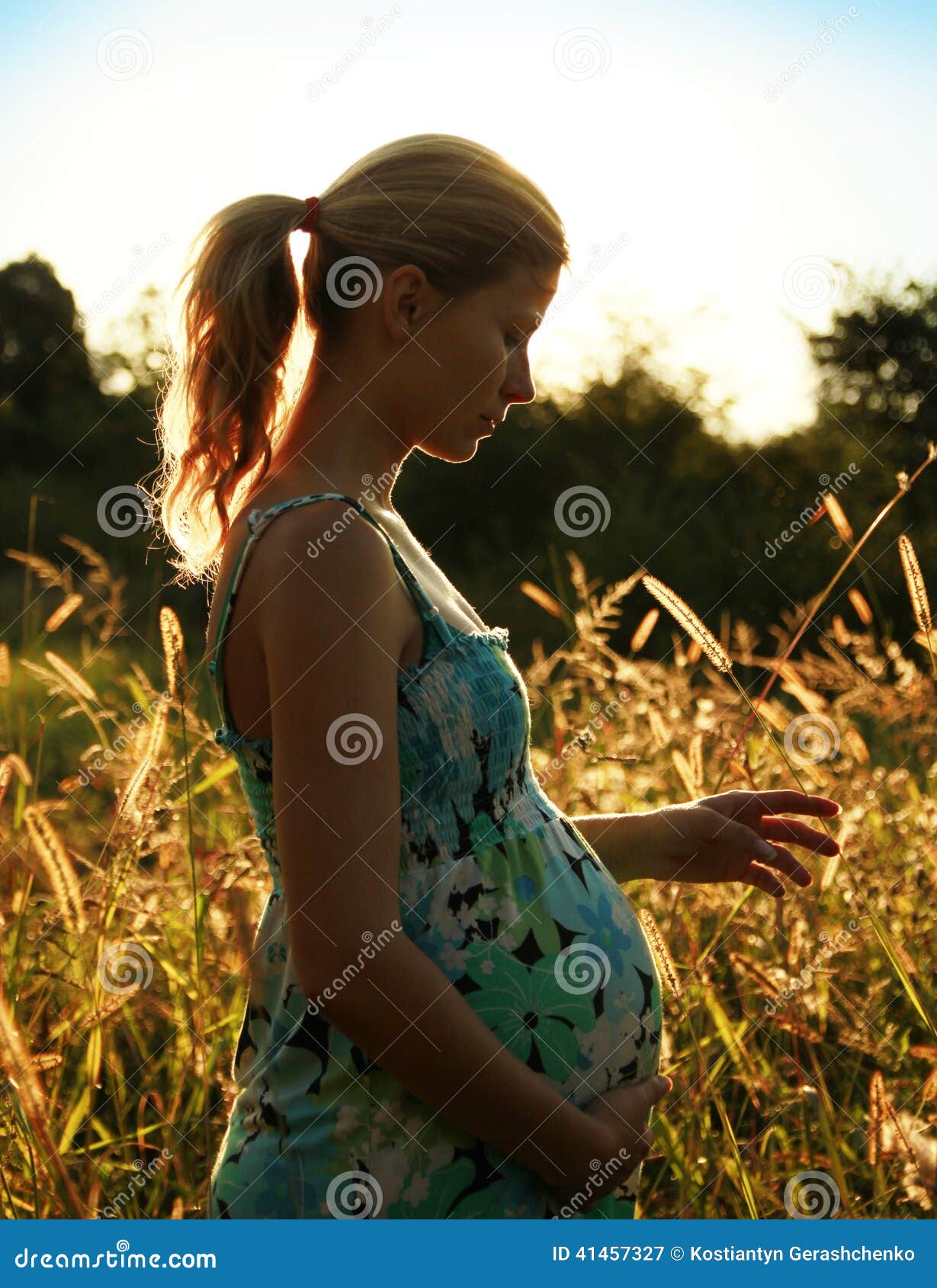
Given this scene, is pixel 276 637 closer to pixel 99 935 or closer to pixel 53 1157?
pixel 53 1157

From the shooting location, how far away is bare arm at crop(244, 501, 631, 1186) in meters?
1.22

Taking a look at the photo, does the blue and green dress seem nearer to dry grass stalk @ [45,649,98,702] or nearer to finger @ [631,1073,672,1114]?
finger @ [631,1073,672,1114]

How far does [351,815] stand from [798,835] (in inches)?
33.7

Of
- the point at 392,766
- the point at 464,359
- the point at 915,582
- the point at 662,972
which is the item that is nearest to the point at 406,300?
the point at 464,359

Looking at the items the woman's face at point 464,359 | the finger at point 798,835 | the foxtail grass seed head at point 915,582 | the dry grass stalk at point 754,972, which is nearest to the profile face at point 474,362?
the woman's face at point 464,359

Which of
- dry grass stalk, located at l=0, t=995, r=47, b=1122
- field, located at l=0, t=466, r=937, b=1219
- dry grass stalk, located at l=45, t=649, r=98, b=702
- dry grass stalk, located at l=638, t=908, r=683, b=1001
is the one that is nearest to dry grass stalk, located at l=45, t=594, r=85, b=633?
field, located at l=0, t=466, r=937, b=1219

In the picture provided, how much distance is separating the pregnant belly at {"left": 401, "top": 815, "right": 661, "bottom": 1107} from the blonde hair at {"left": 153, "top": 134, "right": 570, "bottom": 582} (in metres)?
0.63

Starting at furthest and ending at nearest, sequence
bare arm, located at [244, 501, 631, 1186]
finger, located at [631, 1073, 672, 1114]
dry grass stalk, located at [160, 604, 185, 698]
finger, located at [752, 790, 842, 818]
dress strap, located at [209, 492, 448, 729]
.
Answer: dry grass stalk, located at [160, 604, 185, 698], finger, located at [752, 790, 842, 818], finger, located at [631, 1073, 672, 1114], dress strap, located at [209, 492, 448, 729], bare arm, located at [244, 501, 631, 1186]

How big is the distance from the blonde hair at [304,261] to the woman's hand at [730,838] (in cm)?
82

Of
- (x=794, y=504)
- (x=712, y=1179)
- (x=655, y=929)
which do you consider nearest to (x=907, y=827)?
(x=712, y=1179)

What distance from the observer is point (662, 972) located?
1951 mm

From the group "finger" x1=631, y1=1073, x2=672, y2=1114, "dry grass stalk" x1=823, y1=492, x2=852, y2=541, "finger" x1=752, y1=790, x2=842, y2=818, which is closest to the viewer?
"finger" x1=631, y1=1073, x2=672, y2=1114

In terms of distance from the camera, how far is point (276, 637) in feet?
4.09

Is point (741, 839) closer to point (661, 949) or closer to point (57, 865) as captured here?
point (661, 949)
